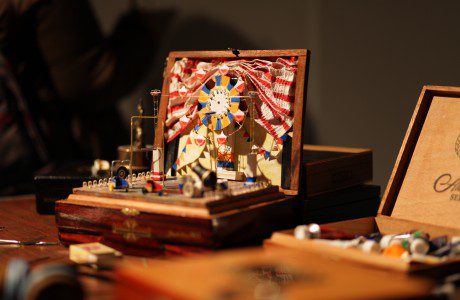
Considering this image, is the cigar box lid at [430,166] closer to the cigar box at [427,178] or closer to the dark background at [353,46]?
the cigar box at [427,178]

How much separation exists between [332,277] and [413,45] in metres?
1.85

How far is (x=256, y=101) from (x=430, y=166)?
52 cm

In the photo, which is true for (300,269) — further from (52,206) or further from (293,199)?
(52,206)

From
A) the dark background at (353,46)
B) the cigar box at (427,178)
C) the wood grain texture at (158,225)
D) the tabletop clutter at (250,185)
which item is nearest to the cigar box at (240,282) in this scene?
the tabletop clutter at (250,185)

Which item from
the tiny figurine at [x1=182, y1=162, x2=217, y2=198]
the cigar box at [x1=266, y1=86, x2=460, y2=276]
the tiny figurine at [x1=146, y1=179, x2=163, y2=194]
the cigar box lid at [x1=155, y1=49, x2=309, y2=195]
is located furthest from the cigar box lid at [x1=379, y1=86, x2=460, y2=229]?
the tiny figurine at [x1=146, y1=179, x2=163, y2=194]

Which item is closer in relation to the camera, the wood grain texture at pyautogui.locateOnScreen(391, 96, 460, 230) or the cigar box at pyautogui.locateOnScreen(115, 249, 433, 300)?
the cigar box at pyautogui.locateOnScreen(115, 249, 433, 300)

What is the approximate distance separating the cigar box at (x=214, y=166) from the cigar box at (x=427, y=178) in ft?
0.74

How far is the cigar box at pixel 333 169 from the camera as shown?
1.97 meters

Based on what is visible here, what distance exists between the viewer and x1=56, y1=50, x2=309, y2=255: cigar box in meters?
1.71

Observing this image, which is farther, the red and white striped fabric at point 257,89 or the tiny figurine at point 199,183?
the red and white striped fabric at point 257,89

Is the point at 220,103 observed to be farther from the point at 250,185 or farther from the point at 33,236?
the point at 33,236

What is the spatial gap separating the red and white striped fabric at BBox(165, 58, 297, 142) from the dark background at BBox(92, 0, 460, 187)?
971 mm

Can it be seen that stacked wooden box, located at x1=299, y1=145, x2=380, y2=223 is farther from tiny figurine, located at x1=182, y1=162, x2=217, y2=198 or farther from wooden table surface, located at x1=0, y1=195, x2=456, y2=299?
wooden table surface, located at x1=0, y1=195, x2=456, y2=299

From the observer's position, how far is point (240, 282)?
110 centimetres
